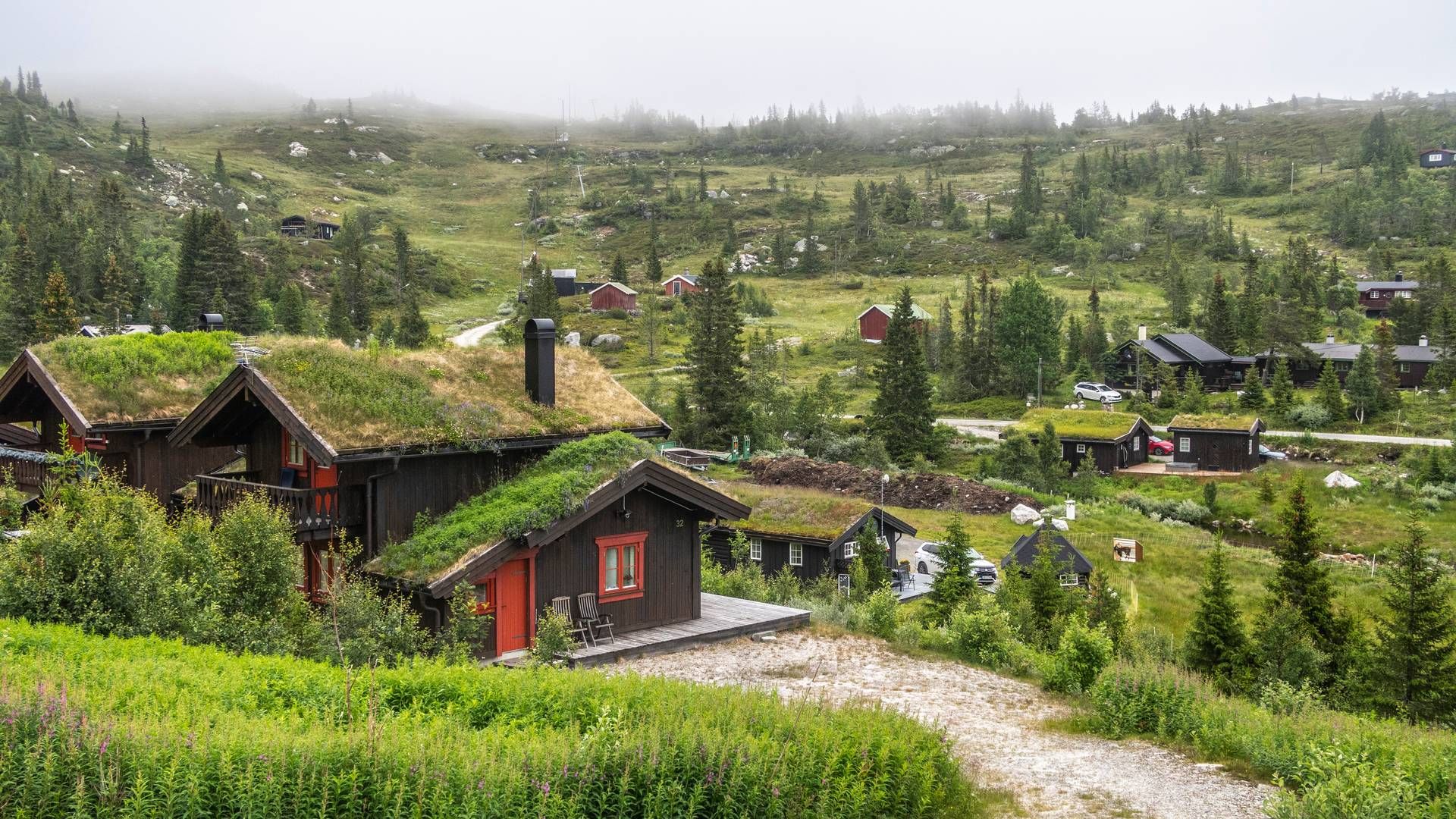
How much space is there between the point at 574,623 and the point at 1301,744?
11.1 metres

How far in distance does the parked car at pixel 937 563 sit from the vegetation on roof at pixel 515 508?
1745cm

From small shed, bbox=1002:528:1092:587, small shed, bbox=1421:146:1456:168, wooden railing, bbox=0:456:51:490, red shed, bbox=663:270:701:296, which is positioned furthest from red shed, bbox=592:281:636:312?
small shed, bbox=1421:146:1456:168

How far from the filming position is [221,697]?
31.2 ft

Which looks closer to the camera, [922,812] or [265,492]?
[922,812]

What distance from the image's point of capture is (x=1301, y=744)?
444 inches

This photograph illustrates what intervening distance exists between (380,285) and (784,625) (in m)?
79.8

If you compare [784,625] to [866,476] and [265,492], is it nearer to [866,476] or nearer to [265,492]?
[265,492]

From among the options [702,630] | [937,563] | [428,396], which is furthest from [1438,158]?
[428,396]

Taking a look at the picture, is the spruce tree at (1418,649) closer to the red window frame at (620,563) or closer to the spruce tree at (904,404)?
the red window frame at (620,563)

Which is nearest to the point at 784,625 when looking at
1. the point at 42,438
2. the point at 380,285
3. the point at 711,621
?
the point at 711,621

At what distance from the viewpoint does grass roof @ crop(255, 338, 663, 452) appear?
17.6m

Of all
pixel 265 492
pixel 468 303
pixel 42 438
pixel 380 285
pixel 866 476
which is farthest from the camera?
pixel 468 303

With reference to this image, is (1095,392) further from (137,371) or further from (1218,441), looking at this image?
(137,371)

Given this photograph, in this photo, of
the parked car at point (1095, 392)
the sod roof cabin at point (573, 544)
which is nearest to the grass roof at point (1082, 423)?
the parked car at point (1095, 392)
